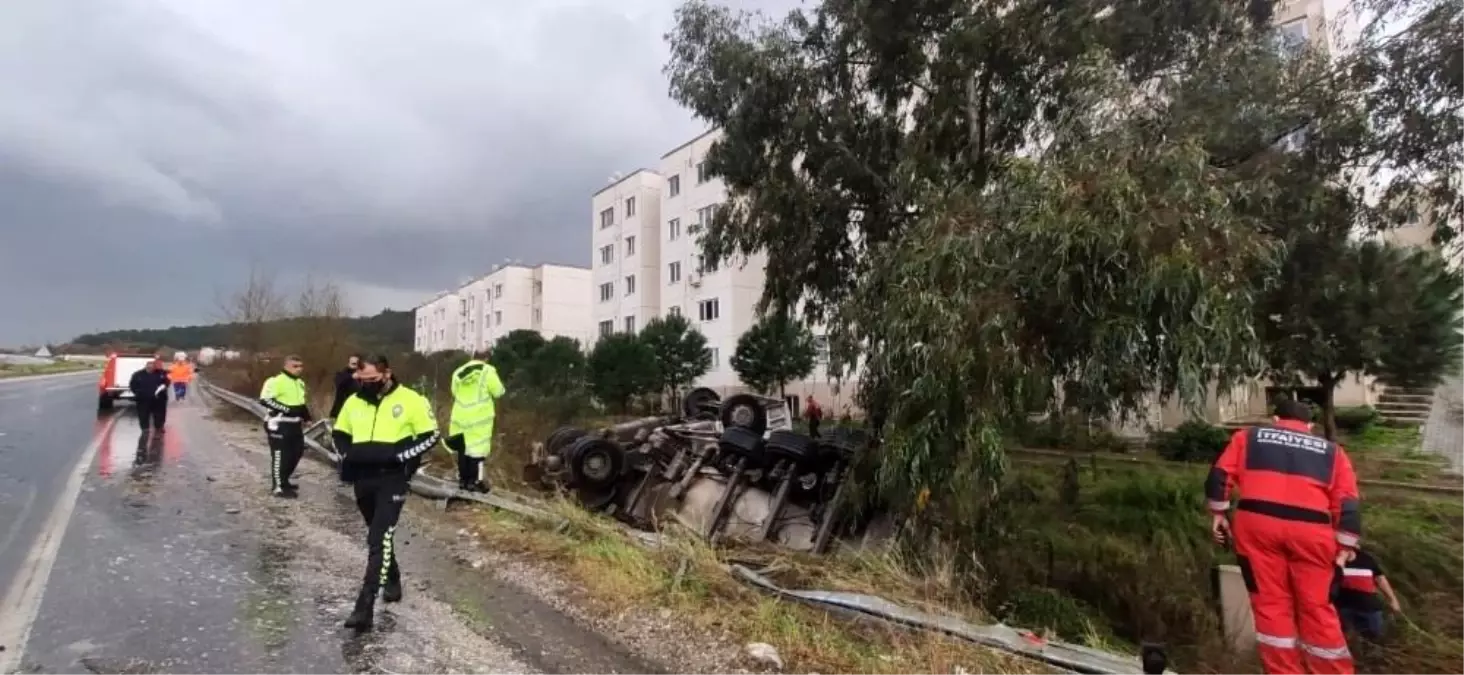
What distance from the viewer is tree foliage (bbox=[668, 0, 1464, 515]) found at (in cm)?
618

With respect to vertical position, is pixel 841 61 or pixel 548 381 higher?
pixel 841 61

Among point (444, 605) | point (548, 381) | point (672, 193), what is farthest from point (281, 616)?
point (672, 193)

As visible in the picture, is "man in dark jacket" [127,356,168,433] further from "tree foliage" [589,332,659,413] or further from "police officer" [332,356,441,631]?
"tree foliage" [589,332,659,413]

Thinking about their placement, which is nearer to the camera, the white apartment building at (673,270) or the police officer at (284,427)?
the police officer at (284,427)

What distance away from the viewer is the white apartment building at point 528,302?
64.1 metres

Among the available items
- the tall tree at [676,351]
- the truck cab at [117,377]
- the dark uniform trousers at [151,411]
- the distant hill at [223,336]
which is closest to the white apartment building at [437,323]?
the distant hill at [223,336]

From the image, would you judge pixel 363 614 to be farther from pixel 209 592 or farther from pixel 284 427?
pixel 284 427

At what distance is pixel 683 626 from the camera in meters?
5.09

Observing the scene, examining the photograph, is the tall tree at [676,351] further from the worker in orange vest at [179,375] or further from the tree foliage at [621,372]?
the worker in orange vest at [179,375]

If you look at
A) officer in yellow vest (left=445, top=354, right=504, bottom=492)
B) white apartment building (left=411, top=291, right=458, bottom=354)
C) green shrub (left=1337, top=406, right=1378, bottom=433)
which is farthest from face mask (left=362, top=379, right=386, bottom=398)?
white apartment building (left=411, top=291, right=458, bottom=354)

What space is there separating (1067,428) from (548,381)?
23.3 meters

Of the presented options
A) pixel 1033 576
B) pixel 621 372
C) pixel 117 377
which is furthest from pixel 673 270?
pixel 1033 576

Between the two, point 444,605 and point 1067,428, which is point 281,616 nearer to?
point 444,605

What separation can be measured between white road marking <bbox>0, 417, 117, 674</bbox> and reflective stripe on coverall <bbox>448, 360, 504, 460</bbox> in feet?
11.2
